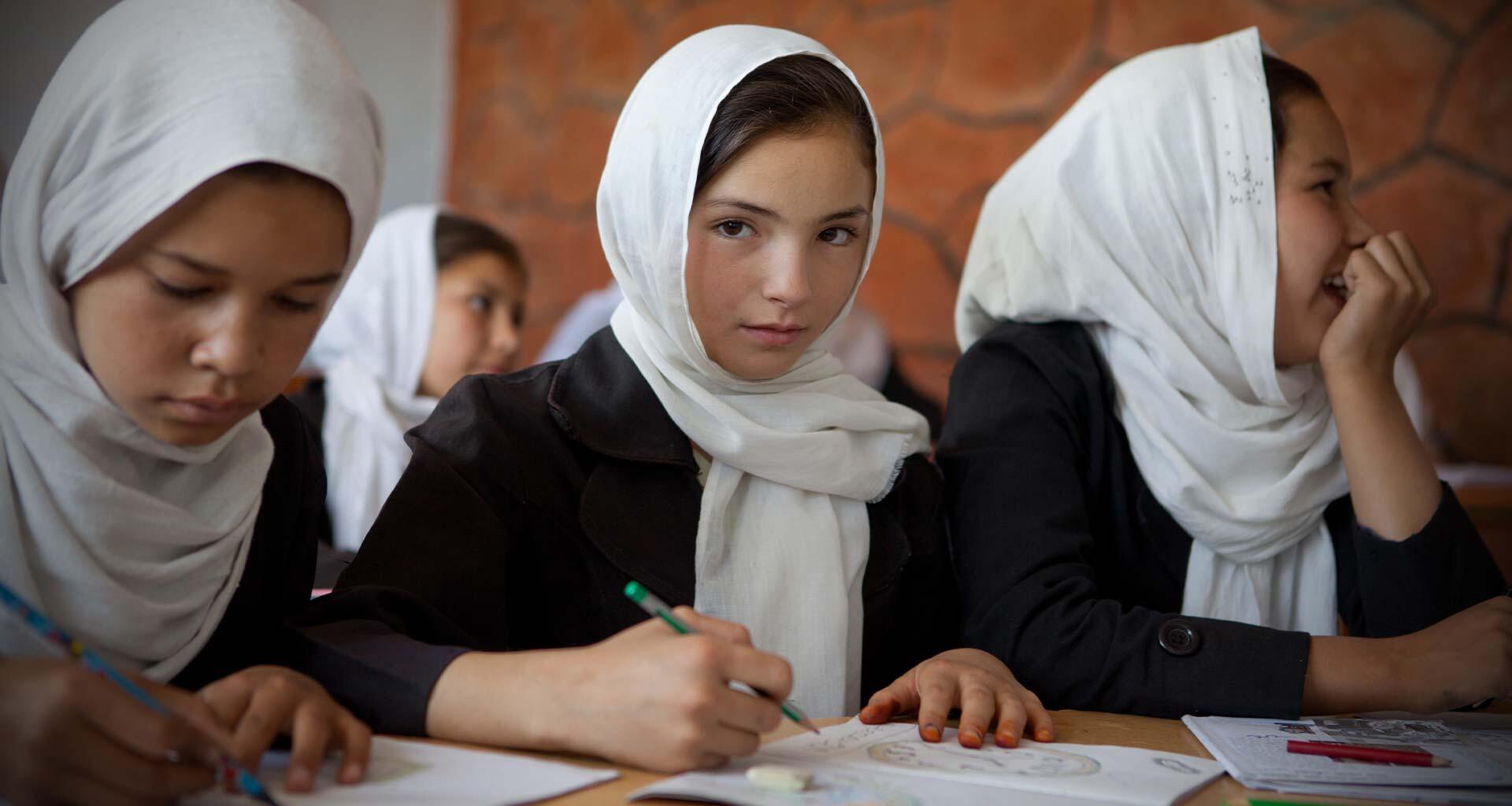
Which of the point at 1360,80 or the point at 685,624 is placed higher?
the point at 1360,80

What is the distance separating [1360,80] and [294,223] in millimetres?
3274

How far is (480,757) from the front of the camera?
894mm

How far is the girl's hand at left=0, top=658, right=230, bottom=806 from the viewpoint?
73 centimetres

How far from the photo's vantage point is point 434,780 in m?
0.83

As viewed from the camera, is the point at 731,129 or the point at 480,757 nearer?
the point at 480,757

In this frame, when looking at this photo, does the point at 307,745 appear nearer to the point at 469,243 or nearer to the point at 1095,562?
the point at 1095,562

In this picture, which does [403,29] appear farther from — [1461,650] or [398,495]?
[1461,650]

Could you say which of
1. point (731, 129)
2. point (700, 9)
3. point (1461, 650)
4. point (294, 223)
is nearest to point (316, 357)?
point (700, 9)

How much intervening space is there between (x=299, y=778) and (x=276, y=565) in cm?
41

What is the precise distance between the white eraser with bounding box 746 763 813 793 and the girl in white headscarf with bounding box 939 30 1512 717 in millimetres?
583

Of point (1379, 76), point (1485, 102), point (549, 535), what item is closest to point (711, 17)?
point (1379, 76)

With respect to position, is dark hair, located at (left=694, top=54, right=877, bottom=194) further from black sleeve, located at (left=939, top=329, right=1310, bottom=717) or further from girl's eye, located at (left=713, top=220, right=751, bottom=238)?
black sleeve, located at (left=939, top=329, right=1310, bottom=717)

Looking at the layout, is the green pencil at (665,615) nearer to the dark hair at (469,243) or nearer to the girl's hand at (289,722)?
the girl's hand at (289,722)

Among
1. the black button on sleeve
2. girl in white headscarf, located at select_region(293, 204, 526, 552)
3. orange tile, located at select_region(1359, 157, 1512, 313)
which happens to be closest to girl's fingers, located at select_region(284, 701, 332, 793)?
the black button on sleeve
